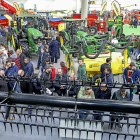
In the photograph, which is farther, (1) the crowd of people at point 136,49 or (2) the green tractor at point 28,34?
(2) the green tractor at point 28,34

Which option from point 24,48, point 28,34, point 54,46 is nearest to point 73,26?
point 54,46

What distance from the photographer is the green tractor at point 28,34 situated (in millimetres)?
7391

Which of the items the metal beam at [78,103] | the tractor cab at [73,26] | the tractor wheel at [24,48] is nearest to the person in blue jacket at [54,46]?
the tractor wheel at [24,48]

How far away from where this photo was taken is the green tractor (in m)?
7.39

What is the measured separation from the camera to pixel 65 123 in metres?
1.72

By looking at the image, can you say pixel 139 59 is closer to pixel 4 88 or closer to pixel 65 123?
pixel 4 88

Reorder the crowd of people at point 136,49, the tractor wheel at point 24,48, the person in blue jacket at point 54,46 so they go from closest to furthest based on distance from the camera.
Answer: the crowd of people at point 136,49 → the person in blue jacket at point 54,46 → the tractor wheel at point 24,48

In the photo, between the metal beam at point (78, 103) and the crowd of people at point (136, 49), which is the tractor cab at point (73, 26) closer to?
the crowd of people at point (136, 49)

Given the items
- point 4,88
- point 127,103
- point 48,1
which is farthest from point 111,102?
point 48,1

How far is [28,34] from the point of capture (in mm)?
7934

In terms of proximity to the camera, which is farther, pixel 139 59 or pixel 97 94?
pixel 139 59

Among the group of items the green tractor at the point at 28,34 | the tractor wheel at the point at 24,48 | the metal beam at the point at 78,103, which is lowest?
the metal beam at the point at 78,103

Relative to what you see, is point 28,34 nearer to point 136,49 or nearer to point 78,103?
point 136,49

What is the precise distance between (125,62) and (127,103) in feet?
11.4
